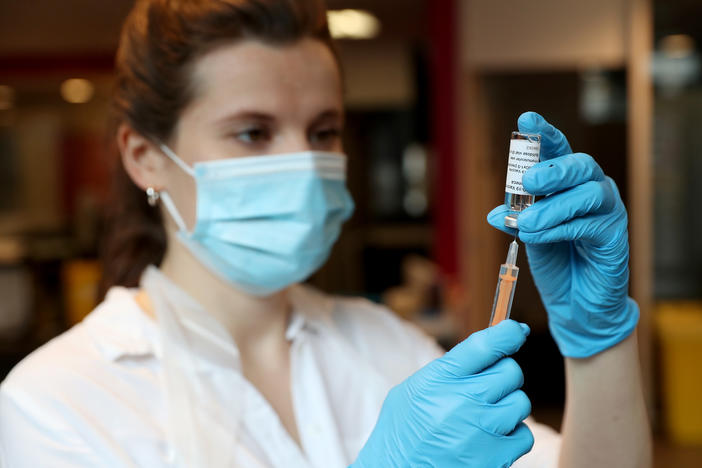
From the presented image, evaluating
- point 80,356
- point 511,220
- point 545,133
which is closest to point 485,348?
point 511,220

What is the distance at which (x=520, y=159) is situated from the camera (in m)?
0.81

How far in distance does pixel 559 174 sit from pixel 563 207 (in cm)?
4

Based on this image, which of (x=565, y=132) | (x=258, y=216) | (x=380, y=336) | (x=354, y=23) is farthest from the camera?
(x=354, y=23)

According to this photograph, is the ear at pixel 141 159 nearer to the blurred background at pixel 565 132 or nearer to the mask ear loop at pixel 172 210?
the mask ear loop at pixel 172 210

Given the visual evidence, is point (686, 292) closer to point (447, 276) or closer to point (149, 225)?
point (447, 276)

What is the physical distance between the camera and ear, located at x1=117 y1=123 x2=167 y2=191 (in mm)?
1214

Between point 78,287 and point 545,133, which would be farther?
point 78,287

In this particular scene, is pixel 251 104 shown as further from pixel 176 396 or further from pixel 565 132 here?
pixel 565 132

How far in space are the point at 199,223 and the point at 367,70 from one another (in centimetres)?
676

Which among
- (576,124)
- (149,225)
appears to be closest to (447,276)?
(576,124)

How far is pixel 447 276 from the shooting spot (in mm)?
4430

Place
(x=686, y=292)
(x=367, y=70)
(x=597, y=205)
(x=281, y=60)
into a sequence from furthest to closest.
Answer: (x=367, y=70)
(x=686, y=292)
(x=281, y=60)
(x=597, y=205)

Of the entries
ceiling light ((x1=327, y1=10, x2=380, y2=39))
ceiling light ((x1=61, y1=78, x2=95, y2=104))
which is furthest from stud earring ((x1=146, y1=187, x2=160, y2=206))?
ceiling light ((x1=61, y1=78, x2=95, y2=104))

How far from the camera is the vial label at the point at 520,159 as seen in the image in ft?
2.64
